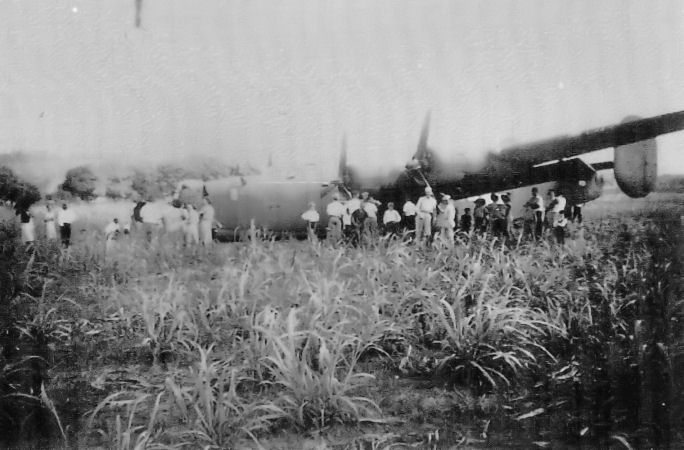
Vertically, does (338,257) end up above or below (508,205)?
below

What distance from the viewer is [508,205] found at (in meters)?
2.35

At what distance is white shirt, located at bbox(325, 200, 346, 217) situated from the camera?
235cm

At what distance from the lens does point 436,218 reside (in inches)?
93.4

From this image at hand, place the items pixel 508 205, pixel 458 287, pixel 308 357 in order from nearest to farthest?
pixel 308 357, pixel 458 287, pixel 508 205

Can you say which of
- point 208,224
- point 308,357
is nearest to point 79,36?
point 208,224

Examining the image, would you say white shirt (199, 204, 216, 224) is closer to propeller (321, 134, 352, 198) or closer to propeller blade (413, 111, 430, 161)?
propeller (321, 134, 352, 198)

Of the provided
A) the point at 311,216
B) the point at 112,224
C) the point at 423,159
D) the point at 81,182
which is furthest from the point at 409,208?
the point at 81,182

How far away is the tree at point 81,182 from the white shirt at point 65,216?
99 millimetres

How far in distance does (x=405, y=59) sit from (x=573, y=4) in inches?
31.2

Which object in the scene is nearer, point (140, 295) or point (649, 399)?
point (649, 399)

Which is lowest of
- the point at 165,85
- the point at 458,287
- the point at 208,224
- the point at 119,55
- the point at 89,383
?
the point at 89,383

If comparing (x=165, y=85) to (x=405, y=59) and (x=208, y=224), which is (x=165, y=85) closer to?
(x=208, y=224)

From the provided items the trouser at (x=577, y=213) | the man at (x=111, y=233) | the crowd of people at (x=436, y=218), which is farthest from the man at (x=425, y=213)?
the man at (x=111, y=233)

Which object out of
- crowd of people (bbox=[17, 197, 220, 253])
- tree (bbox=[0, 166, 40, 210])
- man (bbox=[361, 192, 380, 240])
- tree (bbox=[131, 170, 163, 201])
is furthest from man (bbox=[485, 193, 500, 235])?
tree (bbox=[0, 166, 40, 210])
